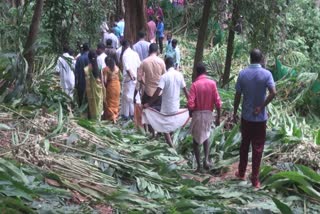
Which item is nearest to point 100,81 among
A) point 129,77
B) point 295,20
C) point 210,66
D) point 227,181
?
point 129,77

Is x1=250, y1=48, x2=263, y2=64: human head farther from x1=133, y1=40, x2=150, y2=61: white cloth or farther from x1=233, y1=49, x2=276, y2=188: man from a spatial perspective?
x1=133, y1=40, x2=150, y2=61: white cloth

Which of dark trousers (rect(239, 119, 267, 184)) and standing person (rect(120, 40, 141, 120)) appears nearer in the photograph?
dark trousers (rect(239, 119, 267, 184))

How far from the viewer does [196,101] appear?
7.64m

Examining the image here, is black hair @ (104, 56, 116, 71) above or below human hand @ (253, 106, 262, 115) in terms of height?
above

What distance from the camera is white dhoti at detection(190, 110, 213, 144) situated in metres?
7.69

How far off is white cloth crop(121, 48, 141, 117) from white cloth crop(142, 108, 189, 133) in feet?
5.56

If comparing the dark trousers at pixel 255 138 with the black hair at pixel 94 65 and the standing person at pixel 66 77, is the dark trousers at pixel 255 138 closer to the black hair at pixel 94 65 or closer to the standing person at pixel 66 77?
the black hair at pixel 94 65

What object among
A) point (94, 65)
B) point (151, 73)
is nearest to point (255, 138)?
point (151, 73)

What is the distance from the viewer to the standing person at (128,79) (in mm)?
10898

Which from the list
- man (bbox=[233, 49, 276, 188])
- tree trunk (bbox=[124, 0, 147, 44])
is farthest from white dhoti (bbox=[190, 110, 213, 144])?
tree trunk (bbox=[124, 0, 147, 44])

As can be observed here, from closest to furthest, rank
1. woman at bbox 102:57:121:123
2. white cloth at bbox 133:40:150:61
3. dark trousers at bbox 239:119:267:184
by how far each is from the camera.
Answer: dark trousers at bbox 239:119:267:184, woman at bbox 102:57:121:123, white cloth at bbox 133:40:150:61

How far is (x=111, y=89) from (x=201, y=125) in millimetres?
3556

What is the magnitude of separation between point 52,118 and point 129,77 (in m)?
3.79

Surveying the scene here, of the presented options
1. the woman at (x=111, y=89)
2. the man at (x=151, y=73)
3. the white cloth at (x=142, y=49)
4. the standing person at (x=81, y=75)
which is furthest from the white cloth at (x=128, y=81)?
the white cloth at (x=142, y=49)
